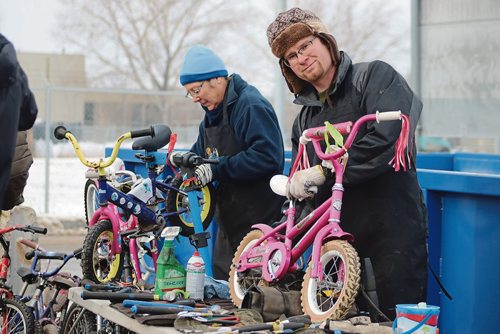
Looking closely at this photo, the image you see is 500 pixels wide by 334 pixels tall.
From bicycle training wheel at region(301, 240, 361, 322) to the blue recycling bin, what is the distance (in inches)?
25.3

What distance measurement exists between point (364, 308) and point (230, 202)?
1.62 meters

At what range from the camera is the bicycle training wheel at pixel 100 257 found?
19.4ft

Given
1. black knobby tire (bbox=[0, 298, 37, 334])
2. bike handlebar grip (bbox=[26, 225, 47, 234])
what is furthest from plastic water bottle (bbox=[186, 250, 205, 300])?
bike handlebar grip (bbox=[26, 225, 47, 234])

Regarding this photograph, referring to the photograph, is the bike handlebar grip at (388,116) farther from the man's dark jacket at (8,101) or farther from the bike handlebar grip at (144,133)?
the bike handlebar grip at (144,133)

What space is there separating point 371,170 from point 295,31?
67 centimetres

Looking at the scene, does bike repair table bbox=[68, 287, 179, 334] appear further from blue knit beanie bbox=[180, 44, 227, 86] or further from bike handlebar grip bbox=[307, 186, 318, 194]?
blue knit beanie bbox=[180, 44, 227, 86]

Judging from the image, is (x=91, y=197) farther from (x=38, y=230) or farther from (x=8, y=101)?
(x=8, y=101)

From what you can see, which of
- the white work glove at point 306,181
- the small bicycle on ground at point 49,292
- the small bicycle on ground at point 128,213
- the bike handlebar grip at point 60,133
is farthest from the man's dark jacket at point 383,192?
the small bicycle on ground at point 49,292

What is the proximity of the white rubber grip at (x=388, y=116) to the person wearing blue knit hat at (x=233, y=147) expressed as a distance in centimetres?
134

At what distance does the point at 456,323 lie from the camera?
478 cm

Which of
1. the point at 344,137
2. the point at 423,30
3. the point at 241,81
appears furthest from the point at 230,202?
the point at 423,30

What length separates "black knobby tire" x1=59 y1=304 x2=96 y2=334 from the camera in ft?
17.7

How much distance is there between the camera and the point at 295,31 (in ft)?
15.0

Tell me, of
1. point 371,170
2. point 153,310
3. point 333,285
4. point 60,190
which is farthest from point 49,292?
point 60,190
